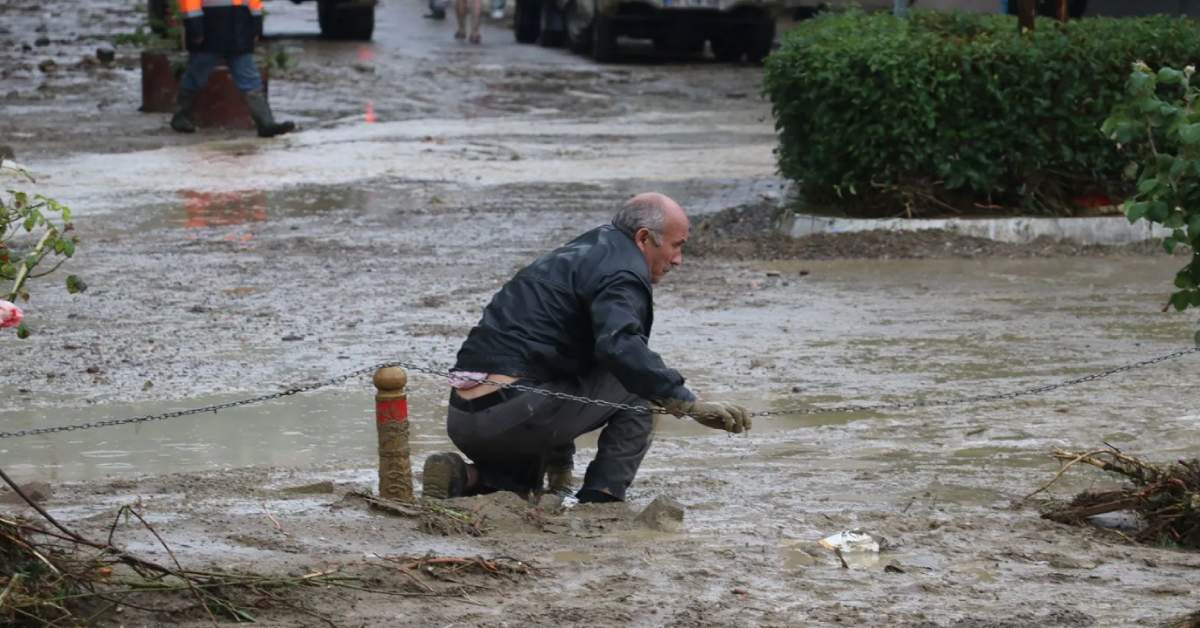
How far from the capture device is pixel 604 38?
2611cm

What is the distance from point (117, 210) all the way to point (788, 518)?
Result: 8.21m

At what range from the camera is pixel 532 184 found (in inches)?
581

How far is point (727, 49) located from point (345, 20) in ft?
21.6

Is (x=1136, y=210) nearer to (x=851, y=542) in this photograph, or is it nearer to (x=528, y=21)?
(x=851, y=542)

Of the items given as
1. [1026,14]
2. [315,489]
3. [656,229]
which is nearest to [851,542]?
[656,229]

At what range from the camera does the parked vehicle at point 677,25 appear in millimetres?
25000

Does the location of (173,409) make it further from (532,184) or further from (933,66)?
(532,184)

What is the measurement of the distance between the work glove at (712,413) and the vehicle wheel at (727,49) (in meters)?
21.2

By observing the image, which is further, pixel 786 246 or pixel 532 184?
pixel 532 184

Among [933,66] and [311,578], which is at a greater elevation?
[933,66]

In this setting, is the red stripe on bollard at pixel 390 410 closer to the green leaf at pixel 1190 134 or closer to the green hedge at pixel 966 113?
the green leaf at pixel 1190 134

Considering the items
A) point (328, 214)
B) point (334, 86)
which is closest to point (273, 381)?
point (328, 214)

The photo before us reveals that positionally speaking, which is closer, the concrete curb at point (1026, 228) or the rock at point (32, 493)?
the rock at point (32, 493)

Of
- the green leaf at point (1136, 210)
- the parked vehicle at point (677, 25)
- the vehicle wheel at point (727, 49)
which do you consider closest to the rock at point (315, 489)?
the green leaf at point (1136, 210)
